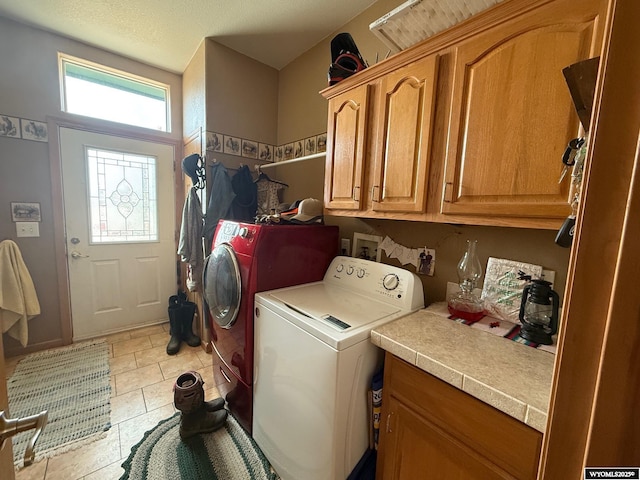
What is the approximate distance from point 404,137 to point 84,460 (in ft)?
7.63

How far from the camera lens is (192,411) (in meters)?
1.56

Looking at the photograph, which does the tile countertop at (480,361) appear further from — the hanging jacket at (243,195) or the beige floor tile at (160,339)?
the beige floor tile at (160,339)

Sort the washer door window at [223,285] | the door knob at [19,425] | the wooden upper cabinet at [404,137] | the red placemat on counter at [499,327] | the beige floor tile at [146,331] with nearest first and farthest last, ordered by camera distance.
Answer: the door knob at [19,425] → the red placemat on counter at [499,327] → the wooden upper cabinet at [404,137] → the washer door window at [223,285] → the beige floor tile at [146,331]

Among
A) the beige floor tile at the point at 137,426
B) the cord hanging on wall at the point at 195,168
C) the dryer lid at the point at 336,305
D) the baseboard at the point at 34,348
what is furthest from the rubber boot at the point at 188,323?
the dryer lid at the point at 336,305

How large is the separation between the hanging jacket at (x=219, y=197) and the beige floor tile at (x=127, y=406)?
133 centimetres

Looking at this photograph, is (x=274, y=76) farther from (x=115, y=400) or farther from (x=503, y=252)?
(x=115, y=400)

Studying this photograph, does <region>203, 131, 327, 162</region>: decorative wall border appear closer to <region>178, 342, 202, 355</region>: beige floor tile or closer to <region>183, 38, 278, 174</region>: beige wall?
<region>183, 38, 278, 174</region>: beige wall

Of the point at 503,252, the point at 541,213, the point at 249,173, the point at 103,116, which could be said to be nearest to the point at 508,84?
the point at 541,213

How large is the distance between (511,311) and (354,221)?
1.05 metres

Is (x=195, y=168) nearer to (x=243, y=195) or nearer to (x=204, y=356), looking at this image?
(x=243, y=195)

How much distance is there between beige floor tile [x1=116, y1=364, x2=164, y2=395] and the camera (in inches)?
75.4

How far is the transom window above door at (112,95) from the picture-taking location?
7.57 feet

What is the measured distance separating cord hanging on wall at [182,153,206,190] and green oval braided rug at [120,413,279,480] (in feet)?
5.89

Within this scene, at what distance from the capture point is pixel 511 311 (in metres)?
1.13
